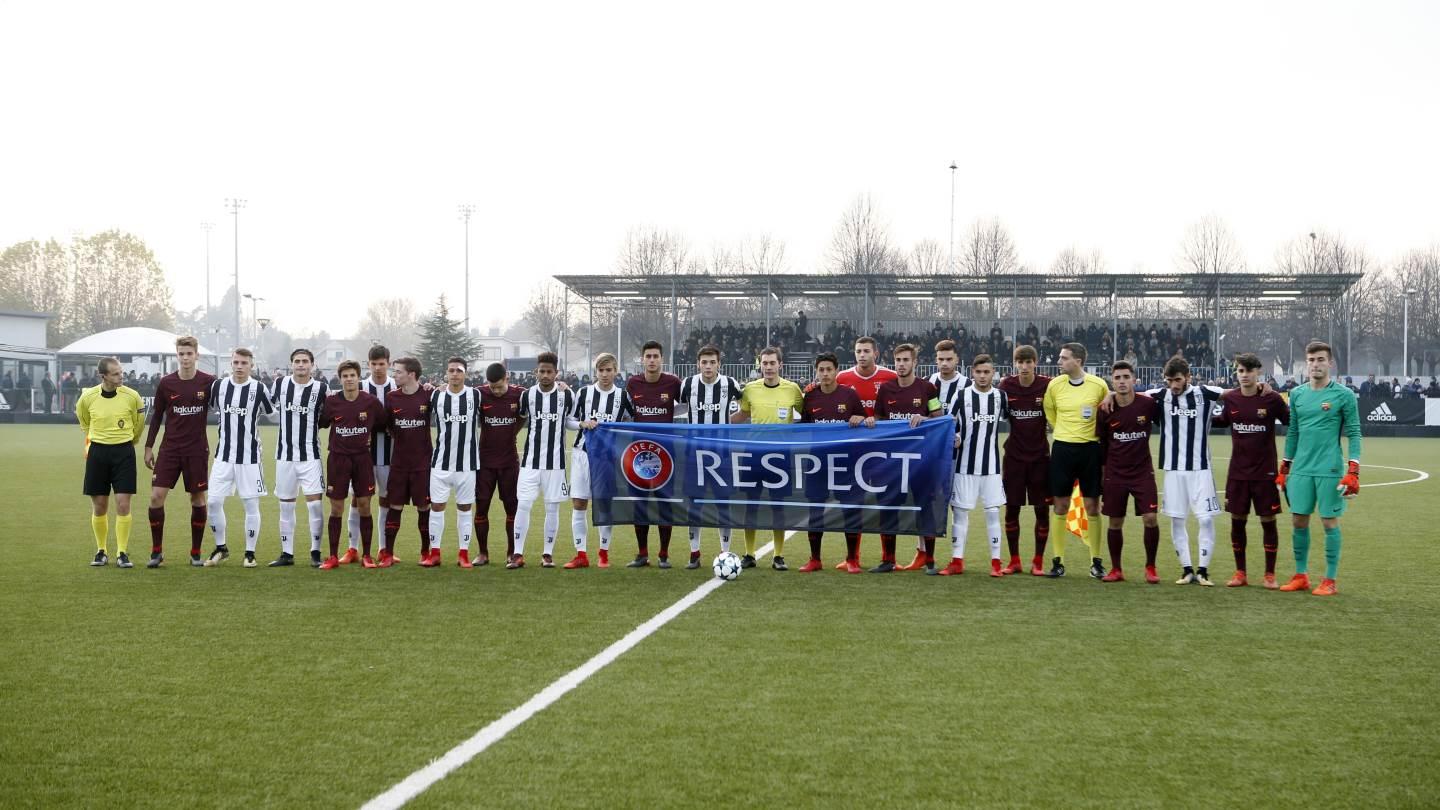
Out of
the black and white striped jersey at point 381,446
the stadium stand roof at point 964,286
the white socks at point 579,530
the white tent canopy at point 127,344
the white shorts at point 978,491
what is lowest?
the white socks at point 579,530

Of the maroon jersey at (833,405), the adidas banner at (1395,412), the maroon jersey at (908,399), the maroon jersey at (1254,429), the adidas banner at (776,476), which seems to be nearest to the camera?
the maroon jersey at (1254,429)

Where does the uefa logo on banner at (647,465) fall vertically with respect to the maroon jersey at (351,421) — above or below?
below

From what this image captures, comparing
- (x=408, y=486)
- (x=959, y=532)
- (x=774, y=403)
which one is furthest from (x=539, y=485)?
(x=959, y=532)

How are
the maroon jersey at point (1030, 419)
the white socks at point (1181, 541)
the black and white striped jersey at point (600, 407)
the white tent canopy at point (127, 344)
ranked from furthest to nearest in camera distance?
the white tent canopy at point (127, 344), the black and white striped jersey at point (600, 407), the maroon jersey at point (1030, 419), the white socks at point (1181, 541)

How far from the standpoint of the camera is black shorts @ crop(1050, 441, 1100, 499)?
30.2 ft

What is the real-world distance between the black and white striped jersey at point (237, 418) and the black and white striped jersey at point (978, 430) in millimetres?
6013

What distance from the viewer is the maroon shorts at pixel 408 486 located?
9.76 m

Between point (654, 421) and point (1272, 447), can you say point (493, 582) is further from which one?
point (1272, 447)

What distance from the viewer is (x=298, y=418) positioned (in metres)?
9.78

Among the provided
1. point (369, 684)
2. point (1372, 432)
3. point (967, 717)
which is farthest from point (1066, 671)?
point (1372, 432)

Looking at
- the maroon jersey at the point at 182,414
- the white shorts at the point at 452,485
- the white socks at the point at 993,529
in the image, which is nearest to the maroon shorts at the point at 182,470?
the maroon jersey at the point at 182,414

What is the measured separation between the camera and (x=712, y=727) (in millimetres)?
5062

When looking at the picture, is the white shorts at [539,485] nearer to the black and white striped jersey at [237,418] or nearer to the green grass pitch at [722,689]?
the green grass pitch at [722,689]

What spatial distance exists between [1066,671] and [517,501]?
5275 mm
